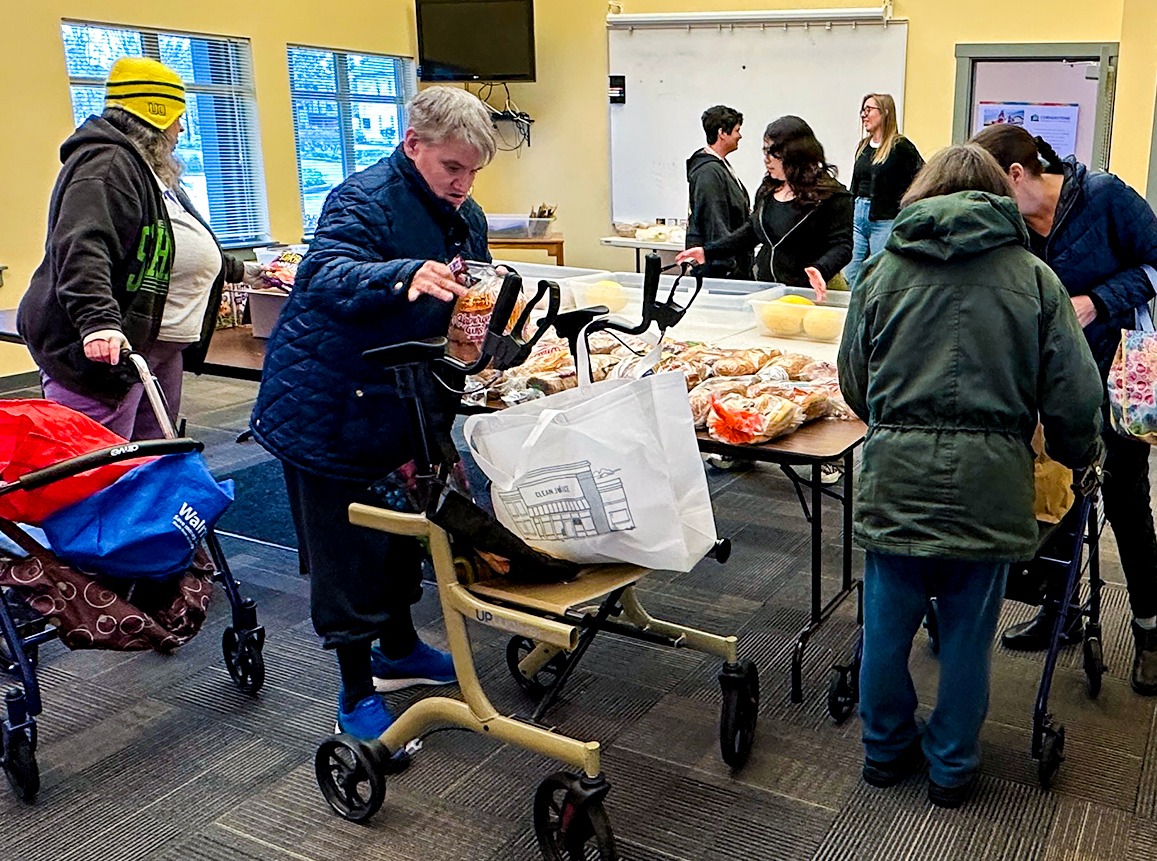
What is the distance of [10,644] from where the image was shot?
80.5 inches

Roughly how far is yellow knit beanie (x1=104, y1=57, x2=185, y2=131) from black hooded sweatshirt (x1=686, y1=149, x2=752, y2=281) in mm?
2237

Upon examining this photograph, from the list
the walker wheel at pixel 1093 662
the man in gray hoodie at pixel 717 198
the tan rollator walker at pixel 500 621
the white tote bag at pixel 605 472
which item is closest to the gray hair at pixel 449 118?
the tan rollator walker at pixel 500 621

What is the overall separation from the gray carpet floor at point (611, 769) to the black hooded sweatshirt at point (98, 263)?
0.78 metres

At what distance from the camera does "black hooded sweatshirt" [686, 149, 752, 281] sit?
434cm

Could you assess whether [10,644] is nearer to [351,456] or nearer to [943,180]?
[351,456]

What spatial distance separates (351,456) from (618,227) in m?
6.42

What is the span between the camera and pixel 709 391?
2514 millimetres

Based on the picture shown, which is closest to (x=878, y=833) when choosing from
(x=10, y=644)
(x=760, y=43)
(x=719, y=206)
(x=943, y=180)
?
(x=943, y=180)

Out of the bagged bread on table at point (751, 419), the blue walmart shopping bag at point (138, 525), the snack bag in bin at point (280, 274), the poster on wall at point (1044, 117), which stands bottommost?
the blue walmart shopping bag at point (138, 525)

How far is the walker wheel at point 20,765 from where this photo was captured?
2078 millimetres

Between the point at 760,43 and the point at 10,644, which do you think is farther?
the point at 760,43

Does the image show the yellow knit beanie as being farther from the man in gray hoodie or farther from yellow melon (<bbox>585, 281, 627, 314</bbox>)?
the man in gray hoodie

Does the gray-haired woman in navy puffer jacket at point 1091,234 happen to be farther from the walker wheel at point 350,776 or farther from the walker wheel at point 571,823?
the walker wheel at point 350,776

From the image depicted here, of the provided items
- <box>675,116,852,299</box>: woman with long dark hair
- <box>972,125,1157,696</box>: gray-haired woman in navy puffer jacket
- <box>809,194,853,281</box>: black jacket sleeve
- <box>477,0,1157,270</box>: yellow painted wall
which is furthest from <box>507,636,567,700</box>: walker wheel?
<box>477,0,1157,270</box>: yellow painted wall
